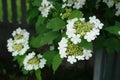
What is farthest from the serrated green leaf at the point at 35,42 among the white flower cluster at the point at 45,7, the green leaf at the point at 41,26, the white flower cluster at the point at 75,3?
the white flower cluster at the point at 75,3

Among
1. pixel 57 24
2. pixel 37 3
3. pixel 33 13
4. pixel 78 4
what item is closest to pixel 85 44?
pixel 57 24

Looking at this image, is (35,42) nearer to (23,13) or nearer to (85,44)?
(85,44)

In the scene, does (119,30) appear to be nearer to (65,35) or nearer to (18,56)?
(65,35)

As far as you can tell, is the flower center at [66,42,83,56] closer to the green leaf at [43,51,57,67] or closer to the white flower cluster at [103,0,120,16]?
the green leaf at [43,51,57,67]

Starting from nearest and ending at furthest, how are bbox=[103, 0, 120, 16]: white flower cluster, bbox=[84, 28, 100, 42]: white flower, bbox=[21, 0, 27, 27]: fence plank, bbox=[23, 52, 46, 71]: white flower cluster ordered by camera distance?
bbox=[84, 28, 100, 42]: white flower
bbox=[103, 0, 120, 16]: white flower cluster
bbox=[23, 52, 46, 71]: white flower cluster
bbox=[21, 0, 27, 27]: fence plank

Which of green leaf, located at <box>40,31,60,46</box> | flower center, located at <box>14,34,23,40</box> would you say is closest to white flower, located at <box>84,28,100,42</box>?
green leaf, located at <box>40,31,60,46</box>
